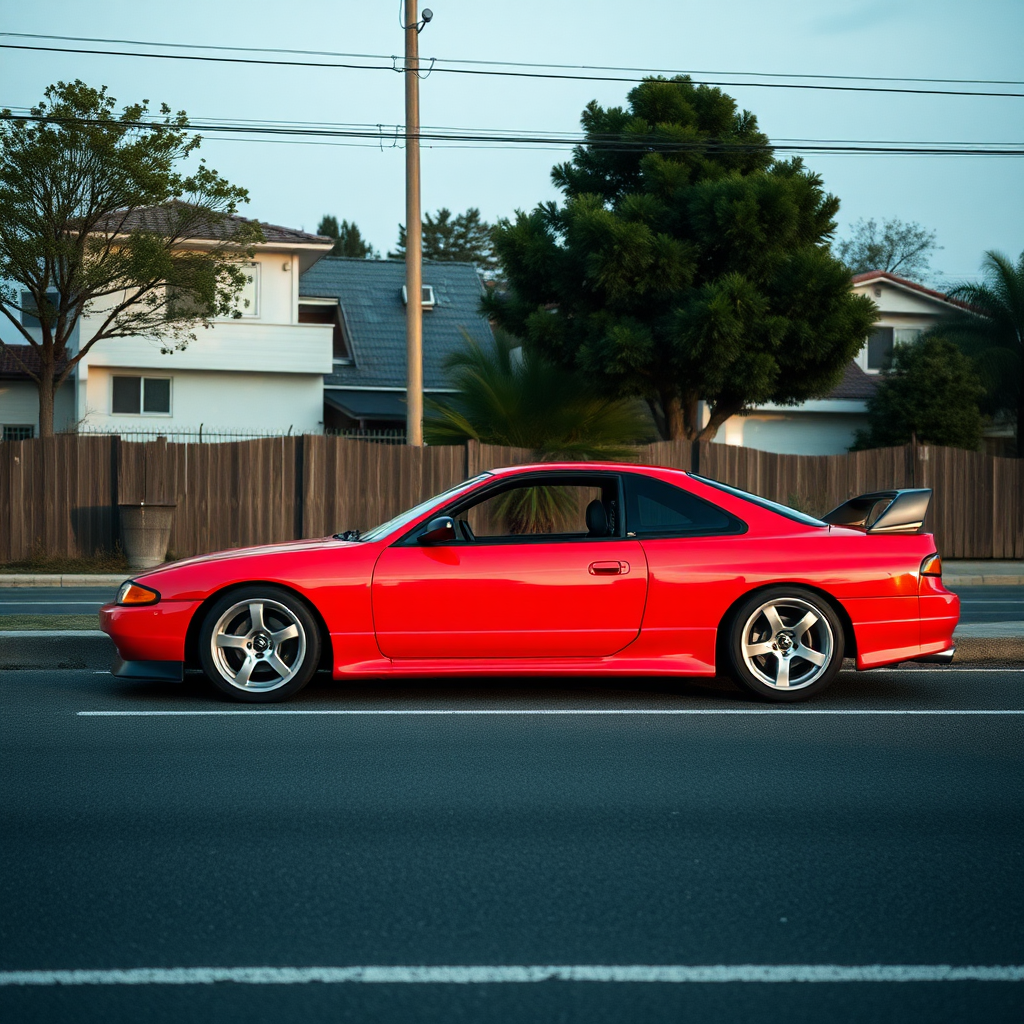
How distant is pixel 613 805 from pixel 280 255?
27.9 m

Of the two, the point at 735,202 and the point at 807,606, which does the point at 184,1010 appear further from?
the point at 735,202

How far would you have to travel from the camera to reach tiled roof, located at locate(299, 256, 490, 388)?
34.7m

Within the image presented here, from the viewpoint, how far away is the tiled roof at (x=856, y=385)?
113 feet

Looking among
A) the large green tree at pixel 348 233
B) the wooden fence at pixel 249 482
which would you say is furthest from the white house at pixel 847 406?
the large green tree at pixel 348 233

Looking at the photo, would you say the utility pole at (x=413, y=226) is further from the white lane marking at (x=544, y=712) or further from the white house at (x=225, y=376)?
the white lane marking at (x=544, y=712)

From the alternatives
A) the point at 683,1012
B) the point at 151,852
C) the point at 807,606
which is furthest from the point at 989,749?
the point at 151,852

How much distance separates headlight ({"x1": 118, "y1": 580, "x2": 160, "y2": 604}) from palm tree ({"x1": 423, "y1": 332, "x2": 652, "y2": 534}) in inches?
501

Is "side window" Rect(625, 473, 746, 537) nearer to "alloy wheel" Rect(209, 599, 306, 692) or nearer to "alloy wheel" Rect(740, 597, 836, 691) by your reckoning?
"alloy wheel" Rect(740, 597, 836, 691)

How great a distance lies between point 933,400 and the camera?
100 feet

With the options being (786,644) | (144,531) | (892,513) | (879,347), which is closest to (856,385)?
(879,347)

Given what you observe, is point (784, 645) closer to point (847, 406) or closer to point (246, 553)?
point (246, 553)

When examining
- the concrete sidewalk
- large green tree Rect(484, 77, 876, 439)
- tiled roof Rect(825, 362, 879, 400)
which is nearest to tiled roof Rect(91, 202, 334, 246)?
large green tree Rect(484, 77, 876, 439)

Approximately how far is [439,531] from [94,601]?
27.4 feet

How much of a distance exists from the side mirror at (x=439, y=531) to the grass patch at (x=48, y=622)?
3605mm
